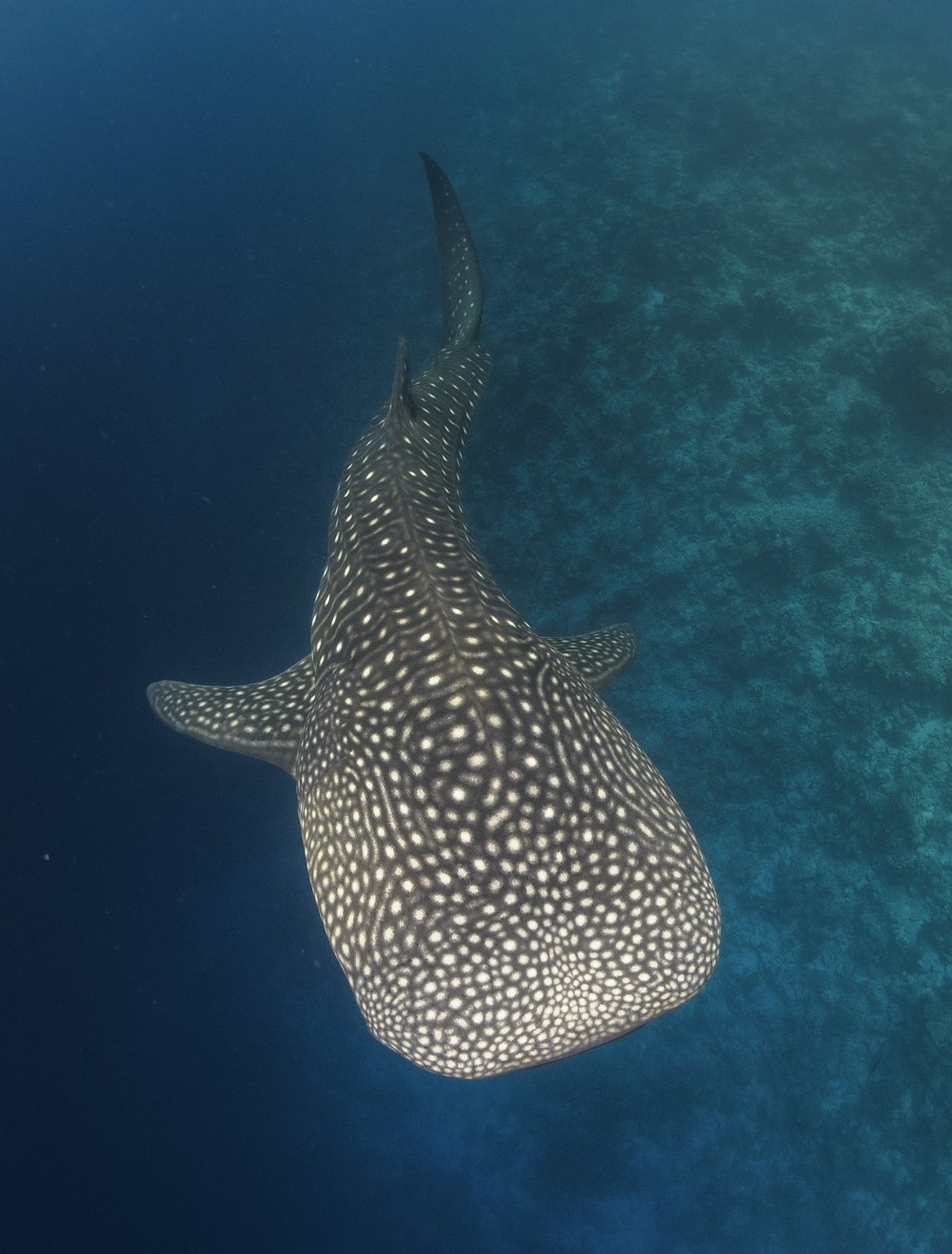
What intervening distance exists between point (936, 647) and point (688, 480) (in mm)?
3402

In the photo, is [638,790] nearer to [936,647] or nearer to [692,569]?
[692,569]

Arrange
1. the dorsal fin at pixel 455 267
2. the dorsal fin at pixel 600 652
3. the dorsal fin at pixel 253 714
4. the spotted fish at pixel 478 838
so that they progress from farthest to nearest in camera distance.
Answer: the dorsal fin at pixel 455 267 < the dorsal fin at pixel 600 652 < the dorsal fin at pixel 253 714 < the spotted fish at pixel 478 838

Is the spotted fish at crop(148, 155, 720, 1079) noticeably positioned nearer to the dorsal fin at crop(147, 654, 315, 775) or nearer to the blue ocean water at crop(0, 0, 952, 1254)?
the dorsal fin at crop(147, 654, 315, 775)

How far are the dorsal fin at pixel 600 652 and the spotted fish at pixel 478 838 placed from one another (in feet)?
3.35

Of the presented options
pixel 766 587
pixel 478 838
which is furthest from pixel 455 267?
pixel 478 838

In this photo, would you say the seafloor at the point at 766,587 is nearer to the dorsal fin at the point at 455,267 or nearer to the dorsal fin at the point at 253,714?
the dorsal fin at the point at 455,267

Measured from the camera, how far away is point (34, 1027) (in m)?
8.38

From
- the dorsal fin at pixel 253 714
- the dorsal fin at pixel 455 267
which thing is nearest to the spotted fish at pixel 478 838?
the dorsal fin at pixel 253 714

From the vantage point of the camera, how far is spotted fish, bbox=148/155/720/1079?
274cm

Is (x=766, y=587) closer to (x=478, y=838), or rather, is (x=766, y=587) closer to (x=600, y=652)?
(x=600, y=652)

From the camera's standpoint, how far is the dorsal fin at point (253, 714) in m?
4.59

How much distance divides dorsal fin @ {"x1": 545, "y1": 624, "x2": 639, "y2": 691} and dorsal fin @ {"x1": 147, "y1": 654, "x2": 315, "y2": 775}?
1708mm

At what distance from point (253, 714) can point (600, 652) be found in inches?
94.8

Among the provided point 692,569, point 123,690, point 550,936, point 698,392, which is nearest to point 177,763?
point 123,690
